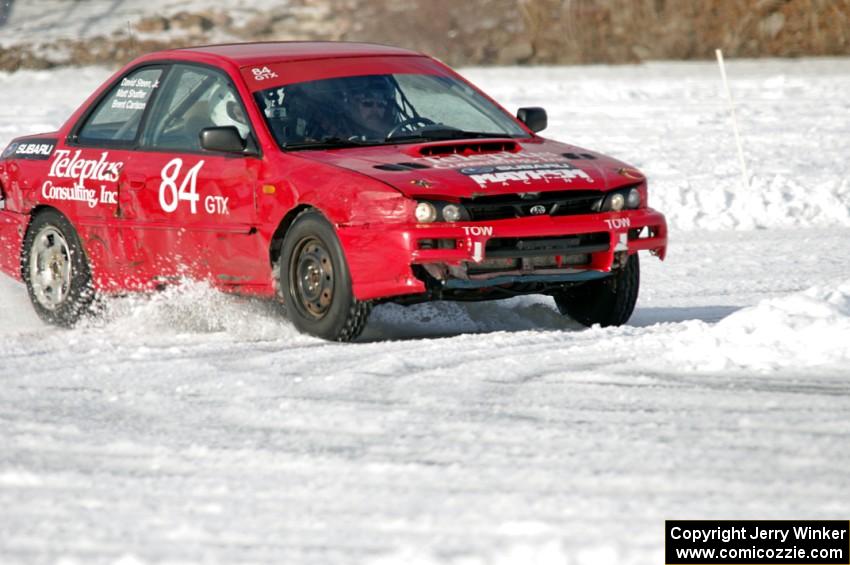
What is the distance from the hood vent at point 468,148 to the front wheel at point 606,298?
791mm

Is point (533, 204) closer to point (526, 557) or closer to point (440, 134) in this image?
point (440, 134)

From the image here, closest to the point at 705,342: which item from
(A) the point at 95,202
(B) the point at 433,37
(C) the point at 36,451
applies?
(C) the point at 36,451

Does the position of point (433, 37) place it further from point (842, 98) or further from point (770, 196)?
point (770, 196)

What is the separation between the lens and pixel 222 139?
8.10 m

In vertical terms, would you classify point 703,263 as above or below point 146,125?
below

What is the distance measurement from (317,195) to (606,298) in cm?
165

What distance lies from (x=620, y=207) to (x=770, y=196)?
6610 millimetres

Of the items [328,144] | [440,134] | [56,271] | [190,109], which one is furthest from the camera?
[56,271]

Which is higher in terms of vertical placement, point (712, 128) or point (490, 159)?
point (490, 159)

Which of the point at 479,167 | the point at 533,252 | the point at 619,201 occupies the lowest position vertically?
the point at 533,252

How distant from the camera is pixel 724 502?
4.88 metres

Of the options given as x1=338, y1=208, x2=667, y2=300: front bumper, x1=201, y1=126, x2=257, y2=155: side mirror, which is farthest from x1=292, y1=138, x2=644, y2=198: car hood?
x1=201, y1=126, x2=257, y2=155: side mirror

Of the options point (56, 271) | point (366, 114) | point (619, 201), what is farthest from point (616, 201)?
point (56, 271)

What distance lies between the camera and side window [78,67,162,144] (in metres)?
9.10
